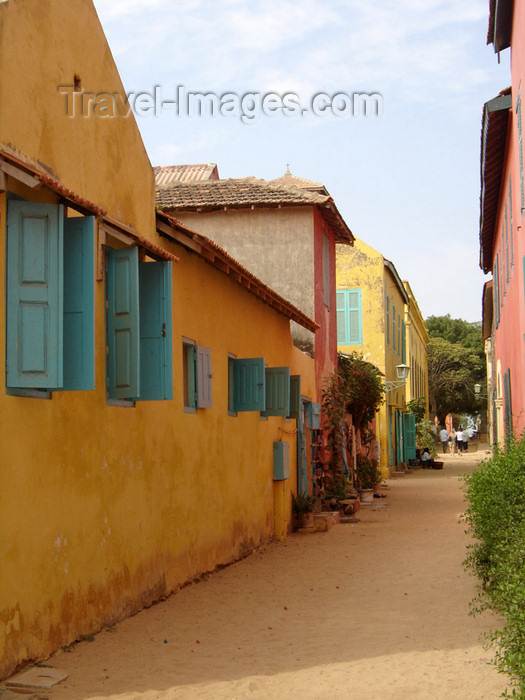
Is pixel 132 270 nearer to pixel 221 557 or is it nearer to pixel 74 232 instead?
pixel 74 232

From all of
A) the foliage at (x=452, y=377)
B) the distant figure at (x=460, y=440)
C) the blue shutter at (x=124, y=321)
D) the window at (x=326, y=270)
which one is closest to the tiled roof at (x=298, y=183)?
the window at (x=326, y=270)

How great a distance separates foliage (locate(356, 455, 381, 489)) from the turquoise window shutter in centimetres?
819

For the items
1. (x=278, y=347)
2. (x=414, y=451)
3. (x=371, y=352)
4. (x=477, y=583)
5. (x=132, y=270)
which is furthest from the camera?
(x=414, y=451)

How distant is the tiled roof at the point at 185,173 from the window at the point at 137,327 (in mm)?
13956

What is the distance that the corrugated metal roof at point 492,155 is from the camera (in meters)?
11.9

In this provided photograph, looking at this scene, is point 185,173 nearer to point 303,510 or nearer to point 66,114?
point 303,510

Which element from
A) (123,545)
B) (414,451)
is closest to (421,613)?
(123,545)

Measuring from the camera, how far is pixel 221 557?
11047 millimetres

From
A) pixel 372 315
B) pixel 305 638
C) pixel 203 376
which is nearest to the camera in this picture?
pixel 305 638

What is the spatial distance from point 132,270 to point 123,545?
2471 millimetres

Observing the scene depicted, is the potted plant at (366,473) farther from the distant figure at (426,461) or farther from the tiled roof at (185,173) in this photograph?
the distant figure at (426,461)

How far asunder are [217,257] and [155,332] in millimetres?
2940

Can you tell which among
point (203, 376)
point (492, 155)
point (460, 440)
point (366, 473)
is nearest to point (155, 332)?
point (203, 376)

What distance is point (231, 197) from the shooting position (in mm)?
16844
